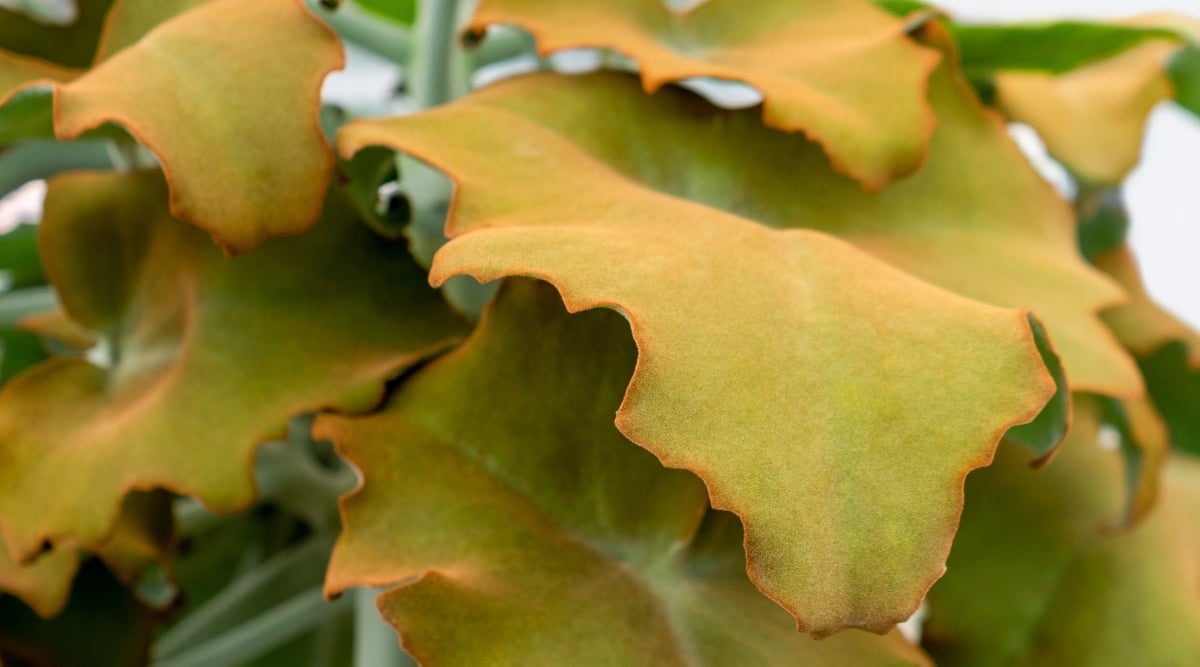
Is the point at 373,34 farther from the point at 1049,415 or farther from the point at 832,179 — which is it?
the point at 1049,415

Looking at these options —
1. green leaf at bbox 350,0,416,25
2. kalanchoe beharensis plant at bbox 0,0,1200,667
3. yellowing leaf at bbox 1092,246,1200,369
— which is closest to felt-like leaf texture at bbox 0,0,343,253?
kalanchoe beharensis plant at bbox 0,0,1200,667

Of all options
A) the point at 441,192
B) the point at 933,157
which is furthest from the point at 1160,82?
the point at 441,192

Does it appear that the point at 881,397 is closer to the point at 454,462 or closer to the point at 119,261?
the point at 454,462

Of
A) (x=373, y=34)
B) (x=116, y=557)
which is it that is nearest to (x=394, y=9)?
(x=373, y=34)

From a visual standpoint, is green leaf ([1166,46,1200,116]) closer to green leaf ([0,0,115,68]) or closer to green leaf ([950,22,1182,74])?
green leaf ([950,22,1182,74])

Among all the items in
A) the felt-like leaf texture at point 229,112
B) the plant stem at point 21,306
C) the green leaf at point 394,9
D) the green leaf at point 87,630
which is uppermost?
the felt-like leaf texture at point 229,112

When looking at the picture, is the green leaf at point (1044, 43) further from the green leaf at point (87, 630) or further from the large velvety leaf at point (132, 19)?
the green leaf at point (87, 630)

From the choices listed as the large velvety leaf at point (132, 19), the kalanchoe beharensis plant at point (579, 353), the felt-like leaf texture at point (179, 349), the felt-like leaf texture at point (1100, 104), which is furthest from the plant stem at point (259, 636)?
the felt-like leaf texture at point (1100, 104)
